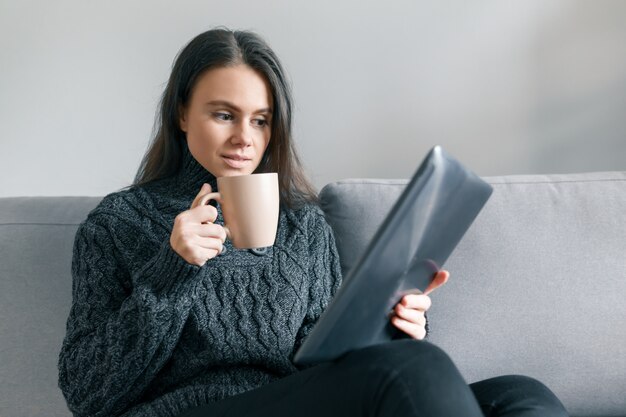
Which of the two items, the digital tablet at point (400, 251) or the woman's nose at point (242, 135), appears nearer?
the digital tablet at point (400, 251)

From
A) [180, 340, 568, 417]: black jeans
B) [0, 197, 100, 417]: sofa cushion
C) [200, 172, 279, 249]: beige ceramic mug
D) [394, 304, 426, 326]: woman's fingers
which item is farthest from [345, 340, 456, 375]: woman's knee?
[0, 197, 100, 417]: sofa cushion

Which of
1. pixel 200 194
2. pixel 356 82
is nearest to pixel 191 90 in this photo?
pixel 200 194

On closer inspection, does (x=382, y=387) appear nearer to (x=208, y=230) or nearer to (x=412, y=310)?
(x=412, y=310)

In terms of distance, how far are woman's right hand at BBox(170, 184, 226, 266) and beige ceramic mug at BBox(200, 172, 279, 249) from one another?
0.02 metres

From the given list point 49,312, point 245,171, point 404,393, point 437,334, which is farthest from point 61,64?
point 404,393

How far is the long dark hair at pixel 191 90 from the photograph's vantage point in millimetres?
1343

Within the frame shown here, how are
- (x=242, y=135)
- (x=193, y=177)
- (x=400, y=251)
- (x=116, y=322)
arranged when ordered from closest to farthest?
1. (x=400, y=251)
2. (x=116, y=322)
3. (x=242, y=135)
4. (x=193, y=177)

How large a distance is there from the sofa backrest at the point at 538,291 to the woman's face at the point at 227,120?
1.02ft

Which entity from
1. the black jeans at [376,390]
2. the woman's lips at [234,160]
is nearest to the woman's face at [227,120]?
the woman's lips at [234,160]

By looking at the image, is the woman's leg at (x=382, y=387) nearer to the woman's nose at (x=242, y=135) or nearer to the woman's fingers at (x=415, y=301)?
the woman's fingers at (x=415, y=301)

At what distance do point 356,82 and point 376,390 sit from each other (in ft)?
3.82

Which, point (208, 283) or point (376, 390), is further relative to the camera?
point (208, 283)

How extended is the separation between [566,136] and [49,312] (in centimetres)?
128

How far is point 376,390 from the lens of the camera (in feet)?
2.82
